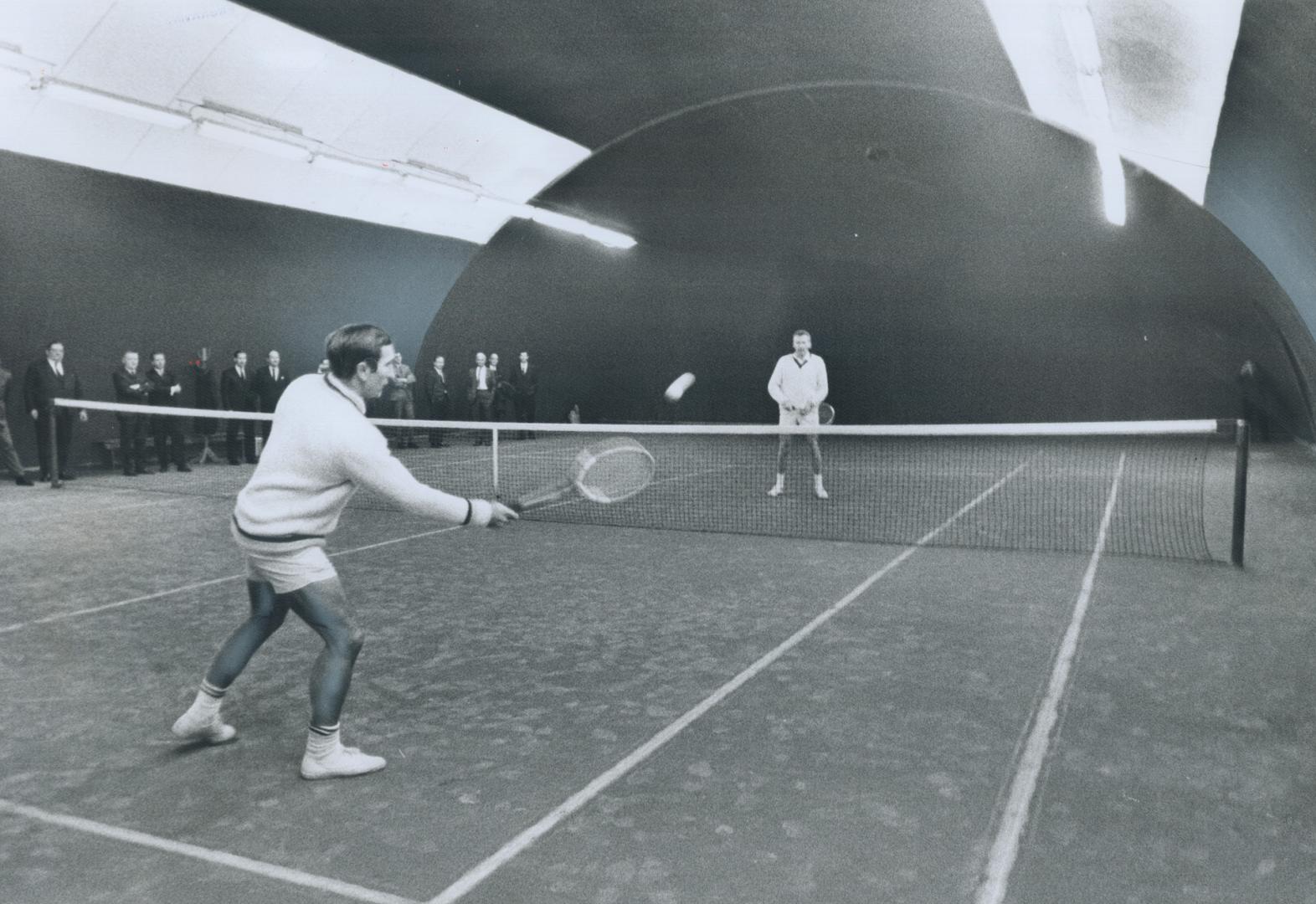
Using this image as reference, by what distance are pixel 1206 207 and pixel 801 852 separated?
15301 mm

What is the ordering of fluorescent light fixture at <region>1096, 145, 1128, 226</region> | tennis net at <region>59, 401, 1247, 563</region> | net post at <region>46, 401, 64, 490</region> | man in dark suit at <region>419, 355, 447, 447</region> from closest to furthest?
tennis net at <region>59, 401, 1247, 563</region> → net post at <region>46, 401, 64, 490</region> → fluorescent light fixture at <region>1096, 145, 1128, 226</region> → man in dark suit at <region>419, 355, 447, 447</region>

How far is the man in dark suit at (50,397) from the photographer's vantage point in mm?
12961

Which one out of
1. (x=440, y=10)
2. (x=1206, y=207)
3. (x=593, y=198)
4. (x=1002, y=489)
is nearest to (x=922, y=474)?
Result: (x=1002, y=489)

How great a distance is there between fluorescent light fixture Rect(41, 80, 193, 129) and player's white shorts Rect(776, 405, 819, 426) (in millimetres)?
7768

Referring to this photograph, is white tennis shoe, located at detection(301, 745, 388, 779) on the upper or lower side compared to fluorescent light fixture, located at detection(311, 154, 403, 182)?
lower

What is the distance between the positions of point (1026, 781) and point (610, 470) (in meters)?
2.83

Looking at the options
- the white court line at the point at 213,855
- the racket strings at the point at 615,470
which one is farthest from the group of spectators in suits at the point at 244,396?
the white court line at the point at 213,855

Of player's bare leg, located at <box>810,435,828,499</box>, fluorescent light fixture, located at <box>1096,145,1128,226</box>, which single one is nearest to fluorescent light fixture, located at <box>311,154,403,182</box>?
player's bare leg, located at <box>810,435,828,499</box>

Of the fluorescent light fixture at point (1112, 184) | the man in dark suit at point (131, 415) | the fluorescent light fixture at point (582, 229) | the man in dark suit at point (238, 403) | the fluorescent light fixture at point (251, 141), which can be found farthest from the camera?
the fluorescent light fixture at point (582, 229)

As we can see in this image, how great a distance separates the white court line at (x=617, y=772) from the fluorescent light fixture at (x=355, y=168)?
11208mm

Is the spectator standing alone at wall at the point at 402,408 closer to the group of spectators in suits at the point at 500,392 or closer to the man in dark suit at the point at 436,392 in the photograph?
the man in dark suit at the point at 436,392

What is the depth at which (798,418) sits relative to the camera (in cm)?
1058

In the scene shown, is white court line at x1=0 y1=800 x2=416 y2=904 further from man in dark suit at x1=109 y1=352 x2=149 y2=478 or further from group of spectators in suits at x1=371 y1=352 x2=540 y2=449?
group of spectators in suits at x1=371 y1=352 x2=540 y2=449

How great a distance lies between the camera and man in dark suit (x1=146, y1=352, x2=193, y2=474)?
1427 cm
